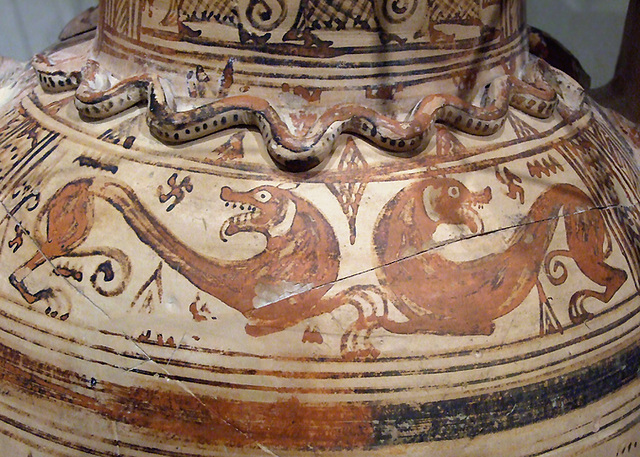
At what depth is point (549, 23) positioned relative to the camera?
1.96m

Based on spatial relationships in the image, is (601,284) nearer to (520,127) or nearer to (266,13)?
(520,127)

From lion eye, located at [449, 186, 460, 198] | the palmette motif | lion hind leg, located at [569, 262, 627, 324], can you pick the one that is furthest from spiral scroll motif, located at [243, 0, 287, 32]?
lion hind leg, located at [569, 262, 627, 324]

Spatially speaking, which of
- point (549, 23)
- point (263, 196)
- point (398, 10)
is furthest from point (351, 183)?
point (549, 23)

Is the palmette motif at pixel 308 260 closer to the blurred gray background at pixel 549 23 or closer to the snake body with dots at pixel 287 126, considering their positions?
the snake body with dots at pixel 287 126

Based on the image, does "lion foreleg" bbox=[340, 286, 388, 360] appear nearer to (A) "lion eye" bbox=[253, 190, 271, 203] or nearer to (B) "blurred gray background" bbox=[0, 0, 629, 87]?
(A) "lion eye" bbox=[253, 190, 271, 203]

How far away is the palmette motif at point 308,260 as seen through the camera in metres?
0.77

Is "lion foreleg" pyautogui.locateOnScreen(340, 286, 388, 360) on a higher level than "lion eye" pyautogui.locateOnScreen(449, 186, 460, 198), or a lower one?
lower

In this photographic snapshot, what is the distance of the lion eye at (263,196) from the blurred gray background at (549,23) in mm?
1376

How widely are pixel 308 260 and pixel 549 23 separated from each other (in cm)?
150

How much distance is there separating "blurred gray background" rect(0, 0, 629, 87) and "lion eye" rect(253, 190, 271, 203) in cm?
138

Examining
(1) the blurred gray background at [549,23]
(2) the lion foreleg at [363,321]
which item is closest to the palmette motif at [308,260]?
(2) the lion foreleg at [363,321]

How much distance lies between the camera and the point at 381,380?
765 mm

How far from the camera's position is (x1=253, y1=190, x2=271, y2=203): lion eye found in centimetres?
81

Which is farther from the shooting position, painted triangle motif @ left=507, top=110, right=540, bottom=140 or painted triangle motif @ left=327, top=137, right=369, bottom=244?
painted triangle motif @ left=507, top=110, right=540, bottom=140
